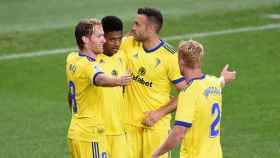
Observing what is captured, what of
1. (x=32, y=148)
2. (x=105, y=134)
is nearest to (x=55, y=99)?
(x=32, y=148)

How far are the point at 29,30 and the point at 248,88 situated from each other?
264 inches

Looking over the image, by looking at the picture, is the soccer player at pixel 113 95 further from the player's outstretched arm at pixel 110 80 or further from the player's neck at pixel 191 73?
the player's neck at pixel 191 73

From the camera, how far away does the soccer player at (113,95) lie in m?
10.9

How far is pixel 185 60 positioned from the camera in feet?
31.5

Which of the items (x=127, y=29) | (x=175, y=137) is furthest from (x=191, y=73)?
(x=127, y=29)

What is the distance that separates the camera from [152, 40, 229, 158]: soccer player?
377 inches

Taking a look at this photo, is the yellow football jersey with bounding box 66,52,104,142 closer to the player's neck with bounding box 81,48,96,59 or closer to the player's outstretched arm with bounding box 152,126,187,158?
the player's neck with bounding box 81,48,96,59

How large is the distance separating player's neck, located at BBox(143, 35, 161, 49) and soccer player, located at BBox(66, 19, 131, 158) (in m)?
0.92

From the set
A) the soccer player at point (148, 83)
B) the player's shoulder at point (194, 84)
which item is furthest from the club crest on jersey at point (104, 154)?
the player's shoulder at point (194, 84)

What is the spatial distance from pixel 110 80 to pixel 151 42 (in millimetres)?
1378

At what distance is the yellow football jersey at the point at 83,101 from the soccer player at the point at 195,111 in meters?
1.23

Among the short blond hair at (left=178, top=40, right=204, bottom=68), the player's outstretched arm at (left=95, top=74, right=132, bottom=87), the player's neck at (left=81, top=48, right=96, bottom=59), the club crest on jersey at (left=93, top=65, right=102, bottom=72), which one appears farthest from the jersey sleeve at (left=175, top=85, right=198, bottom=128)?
the player's neck at (left=81, top=48, right=96, bottom=59)

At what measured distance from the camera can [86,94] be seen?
1070 centimetres

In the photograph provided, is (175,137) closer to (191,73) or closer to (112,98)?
(191,73)
